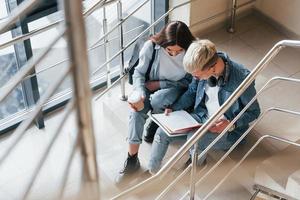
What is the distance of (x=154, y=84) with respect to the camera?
6.77 feet

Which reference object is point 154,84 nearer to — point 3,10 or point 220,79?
point 220,79

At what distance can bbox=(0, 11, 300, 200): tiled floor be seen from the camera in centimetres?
214

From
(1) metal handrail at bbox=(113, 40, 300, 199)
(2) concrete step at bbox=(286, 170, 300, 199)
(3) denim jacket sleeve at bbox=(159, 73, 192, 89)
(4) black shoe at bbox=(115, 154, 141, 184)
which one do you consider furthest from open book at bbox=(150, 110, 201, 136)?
(1) metal handrail at bbox=(113, 40, 300, 199)

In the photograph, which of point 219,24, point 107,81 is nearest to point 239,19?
point 219,24

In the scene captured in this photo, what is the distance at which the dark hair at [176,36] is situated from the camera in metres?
1.87

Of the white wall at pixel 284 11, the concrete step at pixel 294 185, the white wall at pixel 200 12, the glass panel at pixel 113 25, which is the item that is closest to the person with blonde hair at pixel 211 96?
the concrete step at pixel 294 185

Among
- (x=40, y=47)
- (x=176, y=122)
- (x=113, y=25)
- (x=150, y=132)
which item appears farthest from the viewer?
(x=113, y=25)

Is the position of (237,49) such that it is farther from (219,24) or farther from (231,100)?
(231,100)

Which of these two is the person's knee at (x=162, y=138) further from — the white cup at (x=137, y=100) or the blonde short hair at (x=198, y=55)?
the blonde short hair at (x=198, y=55)

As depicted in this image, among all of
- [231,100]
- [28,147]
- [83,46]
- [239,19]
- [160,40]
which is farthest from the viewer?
[239,19]

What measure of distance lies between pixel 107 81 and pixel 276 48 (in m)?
1.04

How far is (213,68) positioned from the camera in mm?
1788

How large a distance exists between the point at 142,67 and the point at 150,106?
0.47 ft

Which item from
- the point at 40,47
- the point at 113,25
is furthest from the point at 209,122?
the point at 113,25
